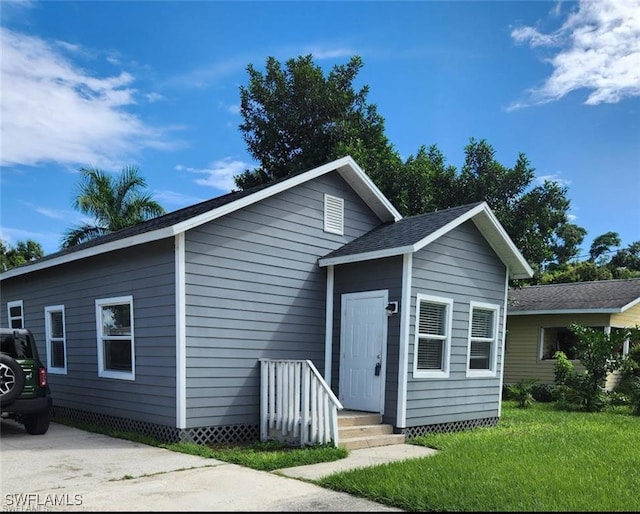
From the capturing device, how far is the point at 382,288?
8.99 metres

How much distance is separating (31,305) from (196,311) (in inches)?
244

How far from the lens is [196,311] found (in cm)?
797

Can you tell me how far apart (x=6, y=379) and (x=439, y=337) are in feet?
22.0

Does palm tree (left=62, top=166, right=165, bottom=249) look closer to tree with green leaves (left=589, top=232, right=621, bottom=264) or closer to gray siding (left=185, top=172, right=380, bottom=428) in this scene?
gray siding (left=185, top=172, right=380, bottom=428)

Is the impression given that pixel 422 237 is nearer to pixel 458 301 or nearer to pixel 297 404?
pixel 458 301

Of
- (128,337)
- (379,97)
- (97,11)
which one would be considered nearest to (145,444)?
(128,337)

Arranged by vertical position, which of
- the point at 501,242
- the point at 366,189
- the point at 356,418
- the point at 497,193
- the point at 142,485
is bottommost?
the point at 356,418

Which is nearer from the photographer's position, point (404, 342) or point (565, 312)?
point (404, 342)

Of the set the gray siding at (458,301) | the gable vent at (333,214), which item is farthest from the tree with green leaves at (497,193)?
the gable vent at (333,214)

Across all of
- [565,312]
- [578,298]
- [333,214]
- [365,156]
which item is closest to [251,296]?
[333,214]

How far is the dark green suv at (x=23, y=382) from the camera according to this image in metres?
7.76

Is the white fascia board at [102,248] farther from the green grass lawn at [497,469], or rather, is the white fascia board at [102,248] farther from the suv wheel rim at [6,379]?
the green grass lawn at [497,469]

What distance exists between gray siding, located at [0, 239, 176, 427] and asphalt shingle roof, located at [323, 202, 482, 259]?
120 inches

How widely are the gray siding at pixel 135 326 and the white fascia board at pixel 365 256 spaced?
2.82 metres
